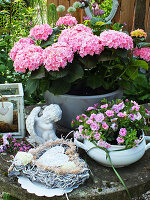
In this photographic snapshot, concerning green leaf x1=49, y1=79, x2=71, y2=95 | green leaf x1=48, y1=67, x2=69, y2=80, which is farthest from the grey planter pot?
green leaf x1=48, y1=67, x2=69, y2=80

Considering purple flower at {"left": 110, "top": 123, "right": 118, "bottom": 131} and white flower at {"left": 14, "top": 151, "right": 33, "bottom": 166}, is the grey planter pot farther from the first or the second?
white flower at {"left": 14, "top": 151, "right": 33, "bottom": 166}

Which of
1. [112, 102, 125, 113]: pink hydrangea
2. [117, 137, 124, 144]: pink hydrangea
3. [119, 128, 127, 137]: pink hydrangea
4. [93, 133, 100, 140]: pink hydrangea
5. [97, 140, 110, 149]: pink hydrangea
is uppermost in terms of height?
[112, 102, 125, 113]: pink hydrangea

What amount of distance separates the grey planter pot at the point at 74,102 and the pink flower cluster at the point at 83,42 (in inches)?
10.0

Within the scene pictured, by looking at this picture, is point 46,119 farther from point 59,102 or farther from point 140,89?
point 140,89

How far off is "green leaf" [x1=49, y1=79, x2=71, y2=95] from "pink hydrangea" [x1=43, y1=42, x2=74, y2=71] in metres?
0.12

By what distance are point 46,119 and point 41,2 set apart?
9.05ft

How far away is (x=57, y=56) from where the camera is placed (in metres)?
1.37

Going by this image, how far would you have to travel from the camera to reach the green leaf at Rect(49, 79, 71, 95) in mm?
1496

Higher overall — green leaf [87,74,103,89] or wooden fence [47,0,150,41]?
wooden fence [47,0,150,41]

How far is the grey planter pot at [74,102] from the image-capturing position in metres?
1.53

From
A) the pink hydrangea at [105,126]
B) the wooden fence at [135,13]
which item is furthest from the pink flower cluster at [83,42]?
the wooden fence at [135,13]

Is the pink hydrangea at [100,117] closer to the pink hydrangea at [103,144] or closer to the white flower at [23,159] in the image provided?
the pink hydrangea at [103,144]

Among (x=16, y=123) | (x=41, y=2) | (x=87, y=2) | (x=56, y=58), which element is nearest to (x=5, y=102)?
(x=16, y=123)

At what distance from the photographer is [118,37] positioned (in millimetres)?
1401
